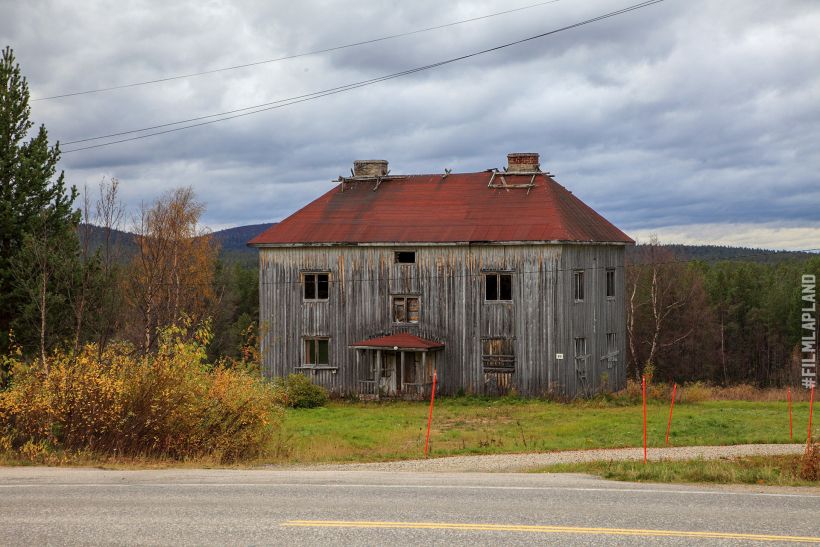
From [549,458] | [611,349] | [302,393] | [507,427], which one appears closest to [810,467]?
[549,458]

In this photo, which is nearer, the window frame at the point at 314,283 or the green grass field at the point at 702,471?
the green grass field at the point at 702,471

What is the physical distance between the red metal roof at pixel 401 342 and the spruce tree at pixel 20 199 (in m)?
13.8

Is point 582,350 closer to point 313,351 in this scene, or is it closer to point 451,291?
point 451,291

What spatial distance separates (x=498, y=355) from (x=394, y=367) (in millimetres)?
4545

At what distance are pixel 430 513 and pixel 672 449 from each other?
10.6 metres

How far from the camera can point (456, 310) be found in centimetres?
3725

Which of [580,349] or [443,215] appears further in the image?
[443,215]

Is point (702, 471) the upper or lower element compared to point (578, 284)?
lower

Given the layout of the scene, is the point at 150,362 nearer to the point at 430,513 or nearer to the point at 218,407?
the point at 218,407

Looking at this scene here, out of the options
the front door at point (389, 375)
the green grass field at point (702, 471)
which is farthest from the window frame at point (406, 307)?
the green grass field at point (702, 471)

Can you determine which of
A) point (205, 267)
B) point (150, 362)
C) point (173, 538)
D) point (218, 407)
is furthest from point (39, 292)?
point (205, 267)

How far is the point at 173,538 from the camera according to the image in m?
10.1

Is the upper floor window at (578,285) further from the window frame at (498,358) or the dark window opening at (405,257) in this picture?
the dark window opening at (405,257)

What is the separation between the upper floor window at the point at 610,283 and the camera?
39.9 m
